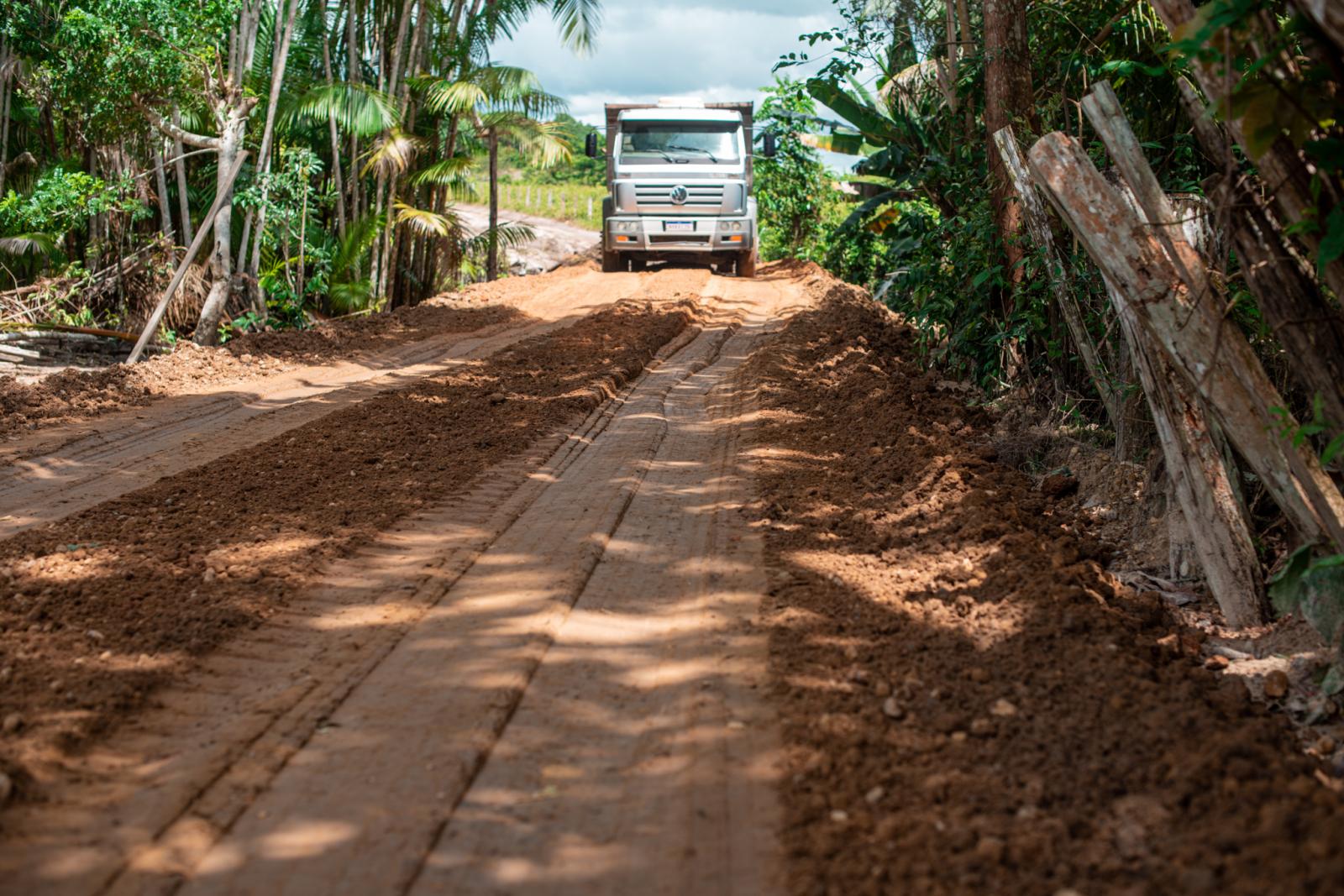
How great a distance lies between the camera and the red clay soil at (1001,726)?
8.66 ft

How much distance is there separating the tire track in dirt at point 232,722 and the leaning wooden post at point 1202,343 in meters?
2.93

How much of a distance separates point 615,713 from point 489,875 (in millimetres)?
885

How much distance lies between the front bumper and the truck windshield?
0.99 m

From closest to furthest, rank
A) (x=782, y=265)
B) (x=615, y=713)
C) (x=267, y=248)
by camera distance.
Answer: (x=615, y=713) → (x=267, y=248) → (x=782, y=265)

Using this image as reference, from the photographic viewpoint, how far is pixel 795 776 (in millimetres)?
3074

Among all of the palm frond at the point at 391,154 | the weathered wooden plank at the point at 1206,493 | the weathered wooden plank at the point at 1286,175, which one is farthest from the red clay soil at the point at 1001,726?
the palm frond at the point at 391,154

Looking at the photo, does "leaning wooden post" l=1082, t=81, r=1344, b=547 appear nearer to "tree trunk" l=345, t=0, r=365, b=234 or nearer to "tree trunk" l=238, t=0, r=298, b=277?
"tree trunk" l=238, t=0, r=298, b=277

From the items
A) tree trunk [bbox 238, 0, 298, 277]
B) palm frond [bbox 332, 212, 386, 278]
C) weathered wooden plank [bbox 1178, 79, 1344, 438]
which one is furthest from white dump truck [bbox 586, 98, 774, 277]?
weathered wooden plank [bbox 1178, 79, 1344, 438]

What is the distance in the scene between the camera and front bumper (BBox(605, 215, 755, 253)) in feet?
64.0

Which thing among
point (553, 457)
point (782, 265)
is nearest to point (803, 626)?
point (553, 457)

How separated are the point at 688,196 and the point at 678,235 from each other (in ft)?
2.46

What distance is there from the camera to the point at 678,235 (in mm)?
19703

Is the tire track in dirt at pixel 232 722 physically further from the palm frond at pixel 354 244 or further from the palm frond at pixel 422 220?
the palm frond at pixel 422 220

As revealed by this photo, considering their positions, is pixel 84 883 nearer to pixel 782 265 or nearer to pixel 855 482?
pixel 855 482
